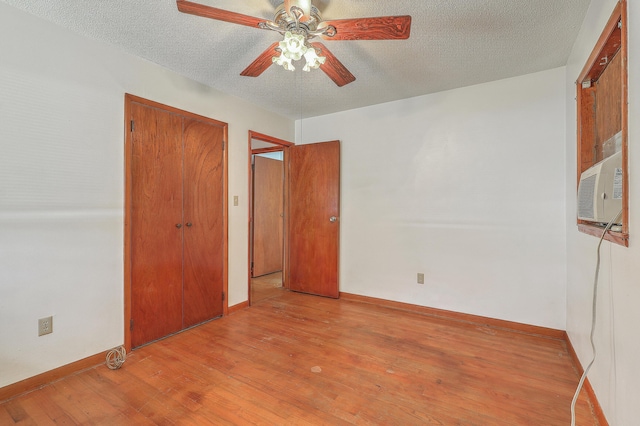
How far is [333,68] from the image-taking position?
6.29 feet

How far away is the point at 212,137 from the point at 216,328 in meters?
1.89

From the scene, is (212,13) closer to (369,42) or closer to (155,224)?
(369,42)

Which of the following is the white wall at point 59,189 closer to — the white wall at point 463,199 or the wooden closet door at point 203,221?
the wooden closet door at point 203,221

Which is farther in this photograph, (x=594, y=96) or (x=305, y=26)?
(x=594, y=96)

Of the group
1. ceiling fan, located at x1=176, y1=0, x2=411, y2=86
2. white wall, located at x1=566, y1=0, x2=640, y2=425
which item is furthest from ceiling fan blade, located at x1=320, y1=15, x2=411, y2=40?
white wall, located at x1=566, y1=0, x2=640, y2=425

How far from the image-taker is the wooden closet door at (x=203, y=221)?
2.70 metres

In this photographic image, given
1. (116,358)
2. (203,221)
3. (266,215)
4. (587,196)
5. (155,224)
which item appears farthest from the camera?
(266,215)

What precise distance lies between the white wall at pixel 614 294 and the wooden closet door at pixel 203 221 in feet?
9.66

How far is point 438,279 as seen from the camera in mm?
3023

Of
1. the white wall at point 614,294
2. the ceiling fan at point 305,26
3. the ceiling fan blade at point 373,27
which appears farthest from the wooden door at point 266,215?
the white wall at point 614,294

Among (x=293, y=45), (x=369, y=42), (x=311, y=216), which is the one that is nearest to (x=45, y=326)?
(x=293, y=45)

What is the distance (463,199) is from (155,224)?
292cm

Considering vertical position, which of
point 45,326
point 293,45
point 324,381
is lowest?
point 324,381

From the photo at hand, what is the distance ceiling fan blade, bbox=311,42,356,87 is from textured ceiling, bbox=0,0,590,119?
0.25 m
